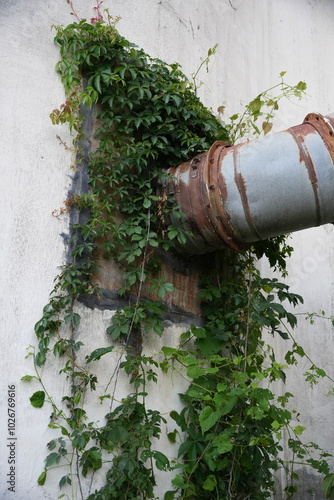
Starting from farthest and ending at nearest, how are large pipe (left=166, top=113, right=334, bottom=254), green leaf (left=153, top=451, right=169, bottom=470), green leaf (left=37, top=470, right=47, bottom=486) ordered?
large pipe (left=166, top=113, right=334, bottom=254)
green leaf (left=153, top=451, right=169, bottom=470)
green leaf (left=37, top=470, right=47, bottom=486)

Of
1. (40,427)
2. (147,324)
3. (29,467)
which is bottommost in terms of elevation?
(29,467)

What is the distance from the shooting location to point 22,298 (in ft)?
7.55

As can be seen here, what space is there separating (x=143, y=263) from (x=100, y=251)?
0.70ft

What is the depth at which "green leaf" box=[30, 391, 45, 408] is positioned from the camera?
2213 mm

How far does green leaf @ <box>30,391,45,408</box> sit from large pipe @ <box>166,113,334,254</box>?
1062 mm

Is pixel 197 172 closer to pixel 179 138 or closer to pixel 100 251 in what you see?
pixel 179 138

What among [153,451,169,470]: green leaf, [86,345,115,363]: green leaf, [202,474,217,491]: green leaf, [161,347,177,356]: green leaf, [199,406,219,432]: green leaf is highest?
[161,347,177,356]: green leaf

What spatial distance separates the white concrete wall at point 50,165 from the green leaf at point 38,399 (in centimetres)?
2

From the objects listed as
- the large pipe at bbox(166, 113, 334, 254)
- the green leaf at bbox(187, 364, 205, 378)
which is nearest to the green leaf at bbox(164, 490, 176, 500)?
the green leaf at bbox(187, 364, 205, 378)

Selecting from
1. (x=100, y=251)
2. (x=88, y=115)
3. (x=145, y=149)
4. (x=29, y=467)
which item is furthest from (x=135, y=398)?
(x=88, y=115)

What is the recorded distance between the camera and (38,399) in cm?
223

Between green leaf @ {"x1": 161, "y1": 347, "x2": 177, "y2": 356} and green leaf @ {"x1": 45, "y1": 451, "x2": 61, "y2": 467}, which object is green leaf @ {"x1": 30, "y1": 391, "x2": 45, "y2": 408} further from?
green leaf @ {"x1": 161, "y1": 347, "x2": 177, "y2": 356}

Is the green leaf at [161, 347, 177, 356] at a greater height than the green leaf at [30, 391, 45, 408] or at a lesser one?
greater

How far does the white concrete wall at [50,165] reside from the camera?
2227 millimetres
